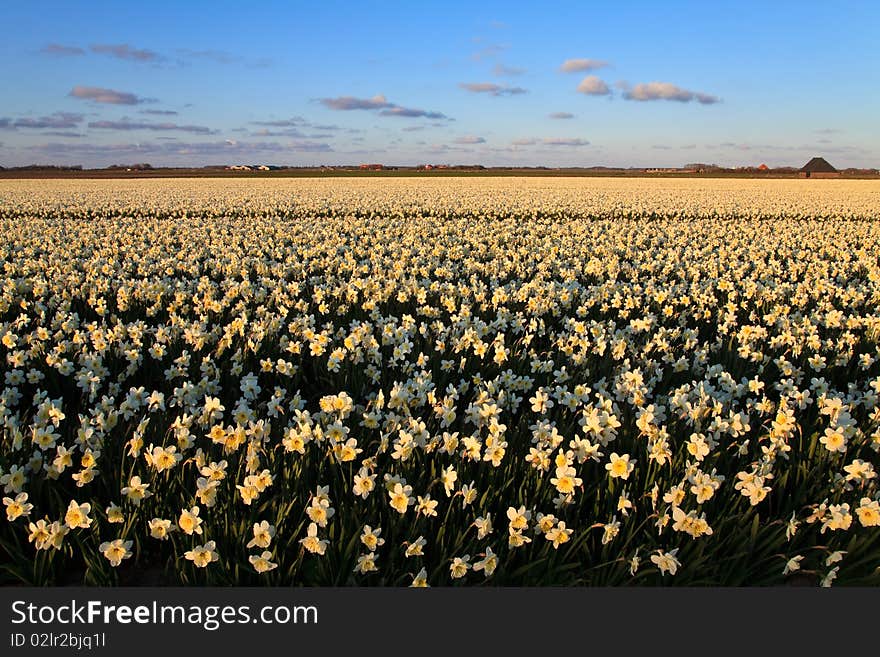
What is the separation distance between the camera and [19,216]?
28266mm

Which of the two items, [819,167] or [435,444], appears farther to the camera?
[819,167]

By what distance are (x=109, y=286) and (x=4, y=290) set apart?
1532 mm

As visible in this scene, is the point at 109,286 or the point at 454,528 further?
the point at 109,286

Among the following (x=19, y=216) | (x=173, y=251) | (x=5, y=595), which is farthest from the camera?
(x=19, y=216)

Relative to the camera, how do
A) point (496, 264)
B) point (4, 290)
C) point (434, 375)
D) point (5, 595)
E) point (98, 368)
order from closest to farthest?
point (5, 595)
point (98, 368)
point (434, 375)
point (4, 290)
point (496, 264)

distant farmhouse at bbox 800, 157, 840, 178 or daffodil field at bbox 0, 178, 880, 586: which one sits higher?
distant farmhouse at bbox 800, 157, 840, 178

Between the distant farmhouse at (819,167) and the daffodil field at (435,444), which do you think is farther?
the distant farmhouse at (819,167)

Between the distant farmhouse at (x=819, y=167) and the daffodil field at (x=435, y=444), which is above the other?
the distant farmhouse at (x=819, y=167)

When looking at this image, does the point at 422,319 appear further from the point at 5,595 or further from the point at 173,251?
the point at 173,251

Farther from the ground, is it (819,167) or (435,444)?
(819,167)

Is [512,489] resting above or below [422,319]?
below

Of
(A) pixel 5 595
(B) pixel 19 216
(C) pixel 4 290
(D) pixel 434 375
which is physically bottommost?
(A) pixel 5 595

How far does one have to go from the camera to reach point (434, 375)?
626cm

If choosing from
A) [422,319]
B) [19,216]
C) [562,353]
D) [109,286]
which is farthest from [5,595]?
[19,216]
